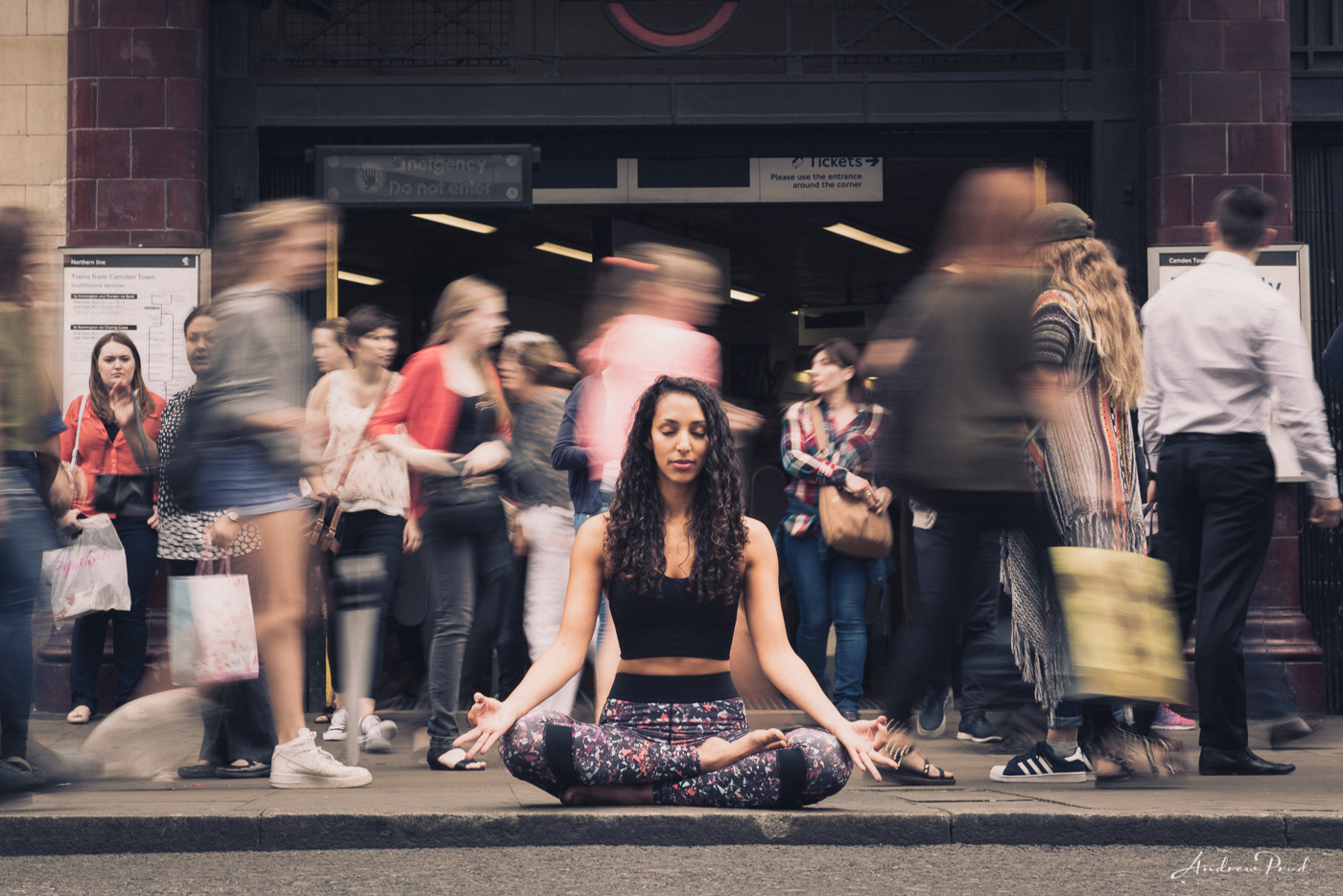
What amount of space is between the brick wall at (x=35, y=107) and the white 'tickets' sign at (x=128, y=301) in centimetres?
42

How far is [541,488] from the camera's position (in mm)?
6387

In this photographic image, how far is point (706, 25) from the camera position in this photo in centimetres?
829

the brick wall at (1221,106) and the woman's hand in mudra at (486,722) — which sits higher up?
the brick wall at (1221,106)

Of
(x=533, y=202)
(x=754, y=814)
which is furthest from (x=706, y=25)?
(x=754, y=814)

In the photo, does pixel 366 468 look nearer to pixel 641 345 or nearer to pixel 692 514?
pixel 641 345

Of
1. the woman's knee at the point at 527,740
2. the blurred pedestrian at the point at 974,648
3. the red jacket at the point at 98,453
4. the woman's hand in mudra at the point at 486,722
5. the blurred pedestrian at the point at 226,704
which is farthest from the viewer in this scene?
the red jacket at the point at 98,453

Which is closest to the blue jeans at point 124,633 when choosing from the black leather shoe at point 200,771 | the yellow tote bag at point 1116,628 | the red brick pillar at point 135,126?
the red brick pillar at point 135,126

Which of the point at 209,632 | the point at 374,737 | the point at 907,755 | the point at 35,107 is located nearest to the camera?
the point at 209,632

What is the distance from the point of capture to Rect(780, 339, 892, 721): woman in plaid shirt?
7008 millimetres

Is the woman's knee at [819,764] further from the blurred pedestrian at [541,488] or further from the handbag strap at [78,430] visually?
the handbag strap at [78,430]

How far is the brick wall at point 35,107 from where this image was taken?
8.04m

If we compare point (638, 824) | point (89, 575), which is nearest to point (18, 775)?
point (638, 824)

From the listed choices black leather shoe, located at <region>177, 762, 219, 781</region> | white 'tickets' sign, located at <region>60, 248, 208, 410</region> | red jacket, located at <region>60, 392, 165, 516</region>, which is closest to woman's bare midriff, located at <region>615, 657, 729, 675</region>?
black leather shoe, located at <region>177, 762, 219, 781</region>

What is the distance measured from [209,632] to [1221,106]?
563 cm
